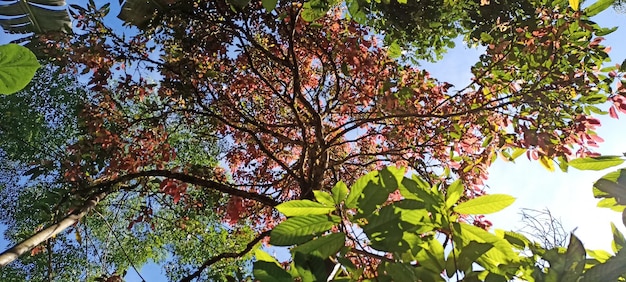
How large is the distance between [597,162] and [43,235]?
375cm

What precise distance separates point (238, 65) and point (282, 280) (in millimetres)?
5081

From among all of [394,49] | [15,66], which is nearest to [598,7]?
[394,49]

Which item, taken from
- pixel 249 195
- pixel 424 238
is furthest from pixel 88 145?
pixel 424 238

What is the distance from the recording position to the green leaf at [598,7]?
9.01 feet

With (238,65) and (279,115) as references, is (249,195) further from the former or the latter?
(279,115)

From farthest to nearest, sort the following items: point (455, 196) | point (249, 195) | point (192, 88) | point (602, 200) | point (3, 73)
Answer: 1. point (192, 88)
2. point (249, 195)
3. point (602, 200)
4. point (455, 196)
5. point (3, 73)

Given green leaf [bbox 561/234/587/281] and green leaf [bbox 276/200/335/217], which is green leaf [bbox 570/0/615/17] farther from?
green leaf [bbox 276/200/335/217]

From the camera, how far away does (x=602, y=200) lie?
3.64 feet

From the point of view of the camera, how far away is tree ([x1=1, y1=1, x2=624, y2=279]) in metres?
3.86

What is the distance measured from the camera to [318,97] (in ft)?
17.6

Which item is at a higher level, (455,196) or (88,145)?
(88,145)

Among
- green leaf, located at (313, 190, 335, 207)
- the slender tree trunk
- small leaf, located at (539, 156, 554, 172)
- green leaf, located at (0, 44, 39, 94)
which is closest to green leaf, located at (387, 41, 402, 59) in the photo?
small leaf, located at (539, 156, 554, 172)

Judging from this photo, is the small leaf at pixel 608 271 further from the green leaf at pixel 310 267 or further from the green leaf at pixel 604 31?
the green leaf at pixel 604 31

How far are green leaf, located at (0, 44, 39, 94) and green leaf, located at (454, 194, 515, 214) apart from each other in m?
0.83
